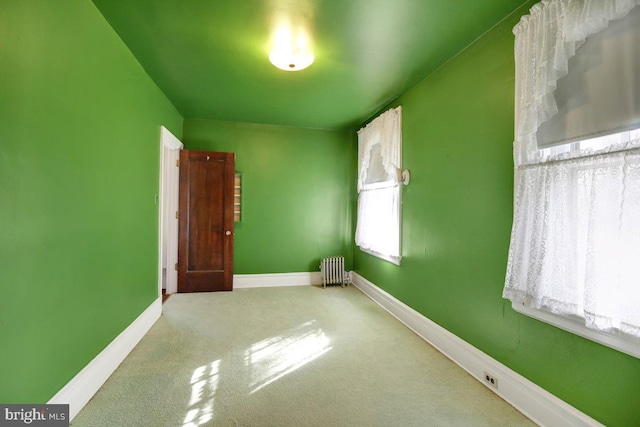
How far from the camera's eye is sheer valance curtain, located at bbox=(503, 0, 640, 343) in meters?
1.26

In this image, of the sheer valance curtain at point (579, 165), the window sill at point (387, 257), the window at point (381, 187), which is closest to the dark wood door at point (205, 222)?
the window at point (381, 187)

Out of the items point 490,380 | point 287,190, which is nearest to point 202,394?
point 490,380

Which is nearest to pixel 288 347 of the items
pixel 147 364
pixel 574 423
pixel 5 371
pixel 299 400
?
pixel 299 400

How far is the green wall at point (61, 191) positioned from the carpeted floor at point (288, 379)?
408 mm

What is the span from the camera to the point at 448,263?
251 centimetres

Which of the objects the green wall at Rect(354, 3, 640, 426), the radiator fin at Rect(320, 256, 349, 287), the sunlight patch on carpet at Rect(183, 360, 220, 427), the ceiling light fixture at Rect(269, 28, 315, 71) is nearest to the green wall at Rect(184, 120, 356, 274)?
the radiator fin at Rect(320, 256, 349, 287)

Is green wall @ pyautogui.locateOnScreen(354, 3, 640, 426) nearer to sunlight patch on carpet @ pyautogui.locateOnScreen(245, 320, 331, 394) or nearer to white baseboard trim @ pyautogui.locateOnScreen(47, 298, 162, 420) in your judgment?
sunlight patch on carpet @ pyautogui.locateOnScreen(245, 320, 331, 394)

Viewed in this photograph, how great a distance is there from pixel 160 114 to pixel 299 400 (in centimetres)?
333

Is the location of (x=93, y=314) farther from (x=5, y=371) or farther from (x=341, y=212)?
(x=341, y=212)

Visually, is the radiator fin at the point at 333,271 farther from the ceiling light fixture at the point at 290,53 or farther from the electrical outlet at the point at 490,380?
the ceiling light fixture at the point at 290,53

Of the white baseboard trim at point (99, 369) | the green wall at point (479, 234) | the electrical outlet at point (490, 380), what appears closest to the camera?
the green wall at point (479, 234)

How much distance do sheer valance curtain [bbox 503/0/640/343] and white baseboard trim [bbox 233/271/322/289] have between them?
3321 mm

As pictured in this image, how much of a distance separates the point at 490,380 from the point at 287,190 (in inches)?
143

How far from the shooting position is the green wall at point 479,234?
4.78 ft
